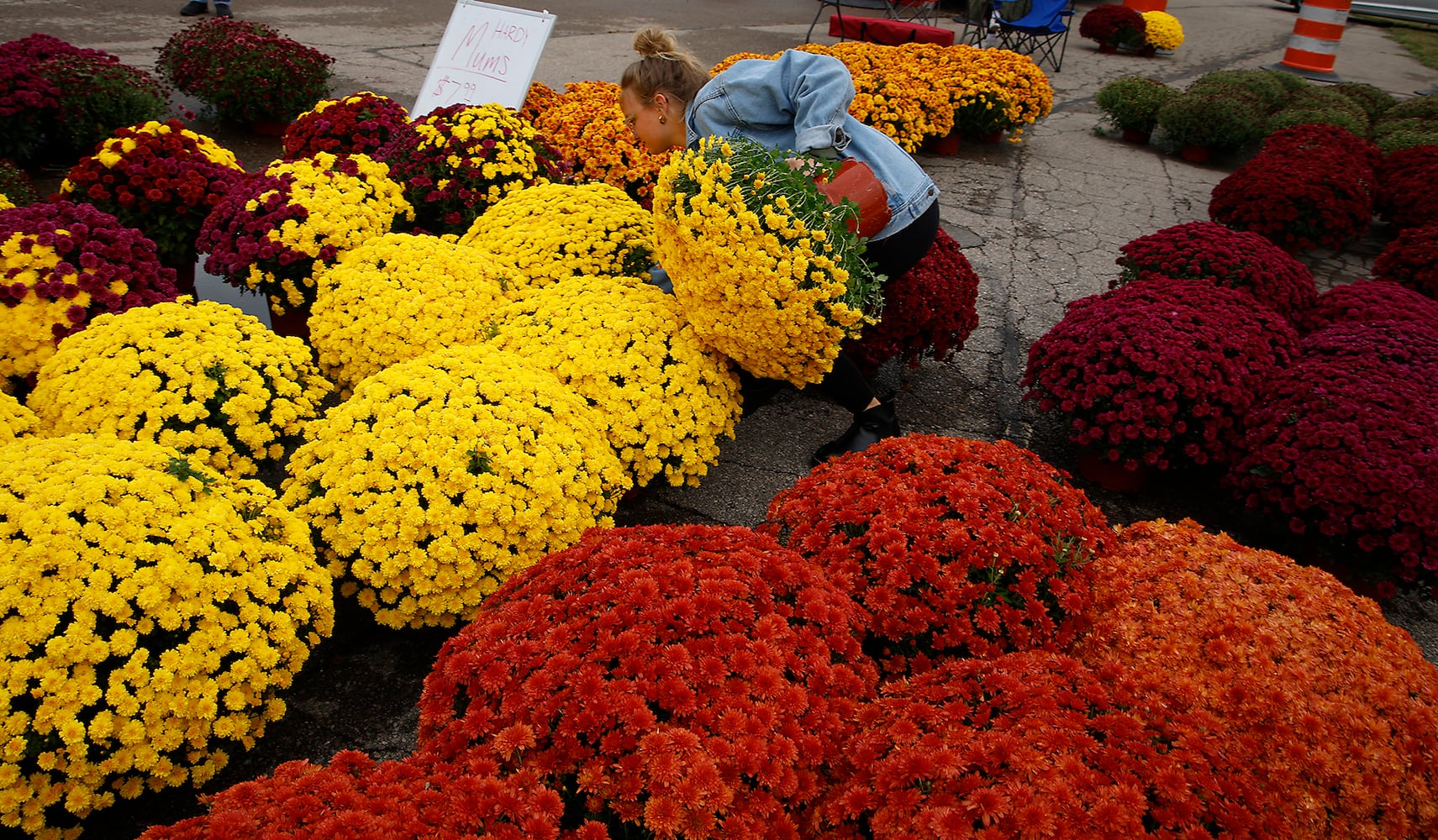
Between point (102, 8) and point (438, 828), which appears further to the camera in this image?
point (102, 8)

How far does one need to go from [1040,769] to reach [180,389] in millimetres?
2575

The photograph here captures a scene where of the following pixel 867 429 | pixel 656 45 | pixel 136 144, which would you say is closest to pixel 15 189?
pixel 136 144

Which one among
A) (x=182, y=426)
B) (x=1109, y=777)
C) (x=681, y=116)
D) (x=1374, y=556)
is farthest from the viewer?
(x=681, y=116)

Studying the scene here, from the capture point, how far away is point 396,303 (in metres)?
3.16

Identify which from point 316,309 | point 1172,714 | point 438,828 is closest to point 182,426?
point 316,309

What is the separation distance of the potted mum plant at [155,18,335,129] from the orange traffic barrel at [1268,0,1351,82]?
13948 mm

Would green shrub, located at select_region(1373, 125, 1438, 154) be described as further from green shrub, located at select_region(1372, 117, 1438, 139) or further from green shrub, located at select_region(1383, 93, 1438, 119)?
green shrub, located at select_region(1383, 93, 1438, 119)

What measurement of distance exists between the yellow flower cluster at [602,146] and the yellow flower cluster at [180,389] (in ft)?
8.64

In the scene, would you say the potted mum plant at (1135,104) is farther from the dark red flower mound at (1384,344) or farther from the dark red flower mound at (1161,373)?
A: the dark red flower mound at (1161,373)

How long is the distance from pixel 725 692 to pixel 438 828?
52 centimetres

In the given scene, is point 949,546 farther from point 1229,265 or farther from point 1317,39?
point 1317,39

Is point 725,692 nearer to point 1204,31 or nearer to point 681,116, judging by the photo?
point 681,116

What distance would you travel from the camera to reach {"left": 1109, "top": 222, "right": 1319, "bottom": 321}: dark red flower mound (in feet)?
12.9

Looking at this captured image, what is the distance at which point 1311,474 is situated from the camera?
2.90 m
